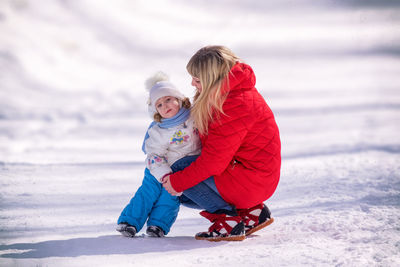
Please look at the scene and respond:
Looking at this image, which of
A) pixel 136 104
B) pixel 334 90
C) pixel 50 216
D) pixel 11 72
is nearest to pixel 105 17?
pixel 11 72

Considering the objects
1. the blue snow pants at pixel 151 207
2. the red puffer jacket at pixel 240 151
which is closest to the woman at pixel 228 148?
the red puffer jacket at pixel 240 151

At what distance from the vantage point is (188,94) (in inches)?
225

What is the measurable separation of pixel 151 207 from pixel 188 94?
3898mm

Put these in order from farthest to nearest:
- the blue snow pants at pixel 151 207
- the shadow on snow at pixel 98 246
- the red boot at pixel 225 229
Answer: the blue snow pants at pixel 151 207 → the red boot at pixel 225 229 → the shadow on snow at pixel 98 246

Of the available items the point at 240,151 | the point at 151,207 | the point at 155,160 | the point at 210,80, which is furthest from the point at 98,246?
the point at 210,80

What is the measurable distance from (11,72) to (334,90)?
14.7 ft

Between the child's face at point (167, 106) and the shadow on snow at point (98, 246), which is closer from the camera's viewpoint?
the shadow on snow at point (98, 246)

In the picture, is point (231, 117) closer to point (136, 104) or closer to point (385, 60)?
point (136, 104)

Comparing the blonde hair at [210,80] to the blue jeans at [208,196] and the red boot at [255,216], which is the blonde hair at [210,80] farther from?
the red boot at [255,216]

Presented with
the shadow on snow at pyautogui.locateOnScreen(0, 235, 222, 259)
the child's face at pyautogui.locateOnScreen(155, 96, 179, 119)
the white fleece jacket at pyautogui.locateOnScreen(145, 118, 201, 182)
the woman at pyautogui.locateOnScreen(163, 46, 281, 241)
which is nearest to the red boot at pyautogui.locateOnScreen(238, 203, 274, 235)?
the woman at pyautogui.locateOnScreen(163, 46, 281, 241)

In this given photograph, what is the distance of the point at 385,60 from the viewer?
23.4 ft

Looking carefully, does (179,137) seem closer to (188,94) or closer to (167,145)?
(167,145)

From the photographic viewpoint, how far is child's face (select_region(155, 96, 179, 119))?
1815 mm

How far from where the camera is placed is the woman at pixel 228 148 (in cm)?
169
